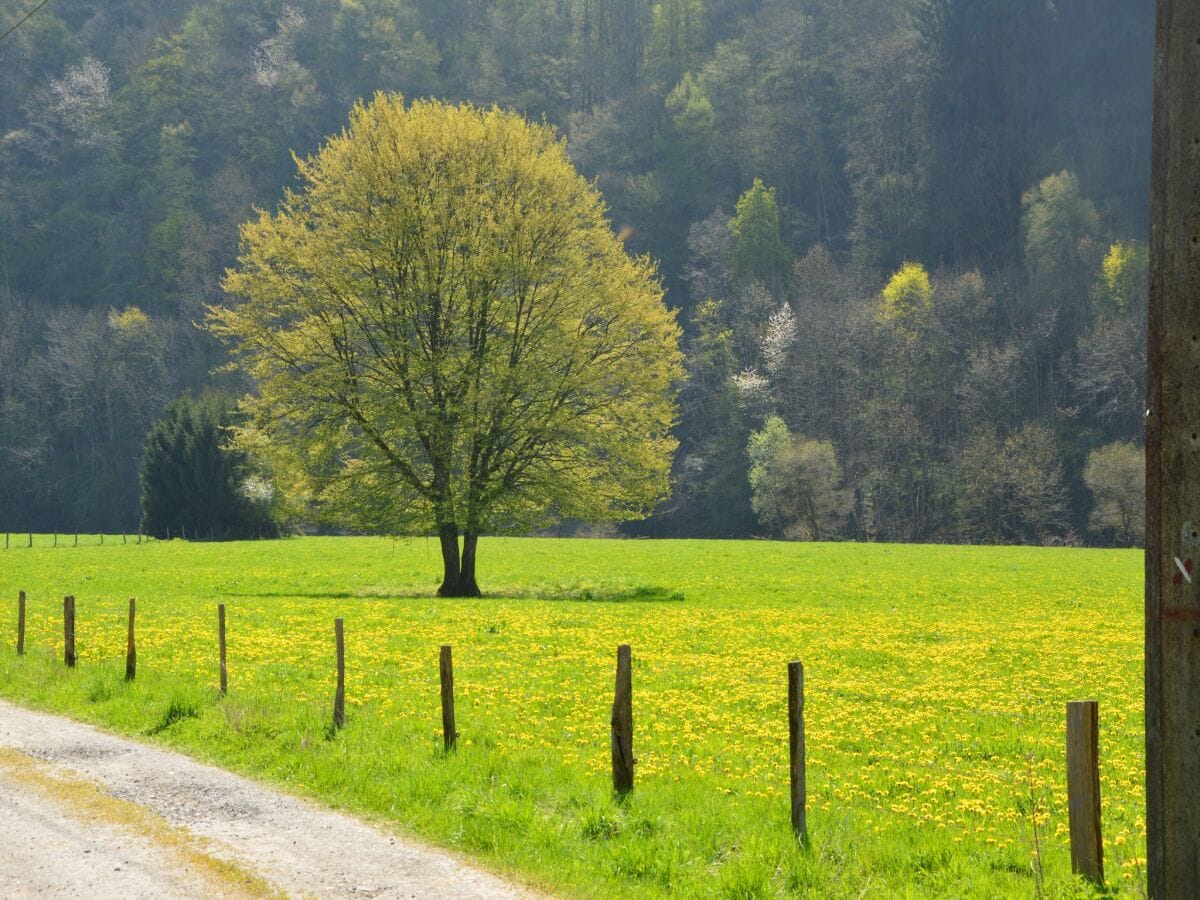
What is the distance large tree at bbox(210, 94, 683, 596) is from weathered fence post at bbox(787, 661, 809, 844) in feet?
93.2

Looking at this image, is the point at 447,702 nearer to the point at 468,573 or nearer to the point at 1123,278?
the point at 468,573

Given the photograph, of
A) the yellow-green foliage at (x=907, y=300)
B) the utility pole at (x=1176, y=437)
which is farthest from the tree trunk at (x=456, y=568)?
the yellow-green foliage at (x=907, y=300)

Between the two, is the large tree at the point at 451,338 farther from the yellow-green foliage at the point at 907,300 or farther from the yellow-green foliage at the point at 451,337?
the yellow-green foliage at the point at 907,300

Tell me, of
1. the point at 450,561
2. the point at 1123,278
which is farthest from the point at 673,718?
the point at 1123,278

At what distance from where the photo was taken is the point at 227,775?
13297mm

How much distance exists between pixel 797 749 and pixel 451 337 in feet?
102

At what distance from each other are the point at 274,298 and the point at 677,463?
9561 cm

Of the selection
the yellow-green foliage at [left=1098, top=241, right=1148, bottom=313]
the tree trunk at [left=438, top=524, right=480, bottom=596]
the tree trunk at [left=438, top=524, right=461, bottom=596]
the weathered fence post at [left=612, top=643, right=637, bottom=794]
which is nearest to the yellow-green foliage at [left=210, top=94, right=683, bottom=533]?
the tree trunk at [left=438, top=524, right=461, bottom=596]

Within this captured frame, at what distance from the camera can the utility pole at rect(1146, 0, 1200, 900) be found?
603 cm

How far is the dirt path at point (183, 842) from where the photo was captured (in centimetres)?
930

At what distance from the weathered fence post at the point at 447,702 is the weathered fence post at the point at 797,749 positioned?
4.44 m

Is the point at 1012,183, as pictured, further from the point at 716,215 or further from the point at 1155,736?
the point at 1155,736

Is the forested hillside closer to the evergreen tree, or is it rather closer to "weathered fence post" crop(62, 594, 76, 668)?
the evergreen tree

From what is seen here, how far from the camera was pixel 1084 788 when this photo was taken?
7738 millimetres
